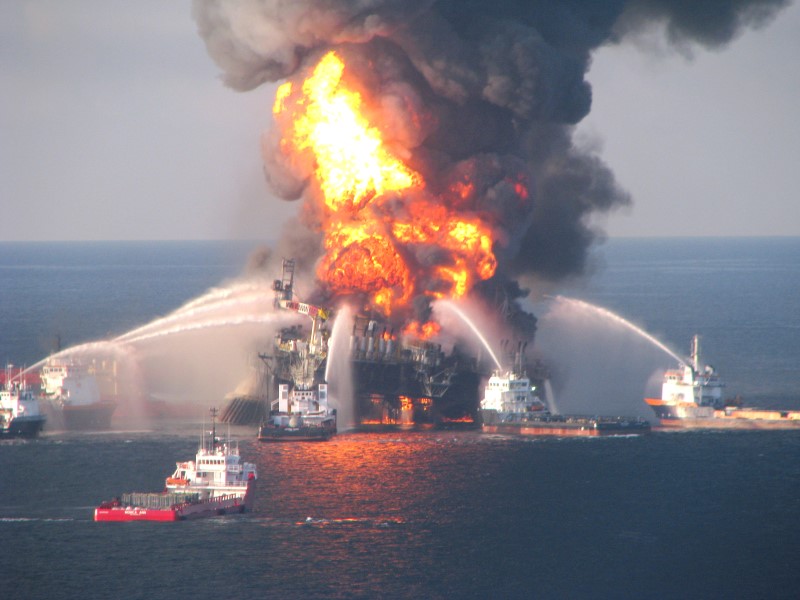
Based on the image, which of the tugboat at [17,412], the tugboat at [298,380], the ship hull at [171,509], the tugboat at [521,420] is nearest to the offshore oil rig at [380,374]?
the tugboat at [298,380]

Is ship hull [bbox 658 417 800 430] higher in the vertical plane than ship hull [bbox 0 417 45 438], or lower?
higher

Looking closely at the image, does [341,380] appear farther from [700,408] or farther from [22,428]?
[700,408]

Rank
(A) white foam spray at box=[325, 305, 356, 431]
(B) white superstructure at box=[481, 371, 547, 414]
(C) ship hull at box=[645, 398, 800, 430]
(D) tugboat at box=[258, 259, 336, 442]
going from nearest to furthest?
(D) tugboat at box=[258, 259, 336, 442] < (B) white superstructure at box=[481, 371, 547, 414] < (A) white foam spray at box=[325, 305, 356, 431] < (C) ship hull at box=[645, 398, 800, 430]

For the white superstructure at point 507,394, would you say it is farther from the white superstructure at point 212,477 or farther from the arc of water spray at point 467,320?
the white superstructure at point 212,477

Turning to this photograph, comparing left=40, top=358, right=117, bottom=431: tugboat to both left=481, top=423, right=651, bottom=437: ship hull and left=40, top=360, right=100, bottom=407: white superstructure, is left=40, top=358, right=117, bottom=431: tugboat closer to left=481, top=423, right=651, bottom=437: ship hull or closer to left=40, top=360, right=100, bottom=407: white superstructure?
left=40, top=360, right=100, bottom=407: white superstructure

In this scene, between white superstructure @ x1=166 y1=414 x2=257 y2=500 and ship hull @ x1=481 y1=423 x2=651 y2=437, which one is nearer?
white superstructure @ x1=166 y1=414 x2=257 y2=500

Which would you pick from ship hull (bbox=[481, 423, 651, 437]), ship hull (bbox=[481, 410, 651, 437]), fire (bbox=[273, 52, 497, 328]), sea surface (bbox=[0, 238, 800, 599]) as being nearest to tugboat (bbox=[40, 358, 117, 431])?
sea surface (bbox=[0, 238, 800, 599])

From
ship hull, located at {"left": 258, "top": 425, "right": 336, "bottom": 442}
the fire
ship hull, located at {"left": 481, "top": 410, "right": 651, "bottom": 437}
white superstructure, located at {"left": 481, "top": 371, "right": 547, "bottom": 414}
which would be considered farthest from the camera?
the fire
